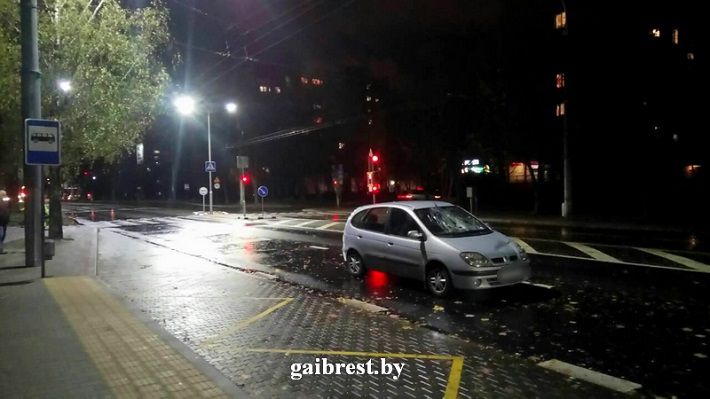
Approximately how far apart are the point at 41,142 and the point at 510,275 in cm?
921

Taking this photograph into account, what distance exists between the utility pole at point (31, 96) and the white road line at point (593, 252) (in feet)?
40.3

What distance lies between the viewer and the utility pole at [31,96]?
11.6m

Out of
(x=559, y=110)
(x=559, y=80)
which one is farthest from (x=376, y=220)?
(x=559, y=110)

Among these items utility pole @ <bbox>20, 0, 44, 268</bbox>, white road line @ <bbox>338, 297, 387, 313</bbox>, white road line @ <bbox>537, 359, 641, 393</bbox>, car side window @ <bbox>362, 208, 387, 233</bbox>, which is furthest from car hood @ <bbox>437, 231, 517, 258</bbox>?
utility pole @ <bbox>20, 0, 44, 268</bbox>

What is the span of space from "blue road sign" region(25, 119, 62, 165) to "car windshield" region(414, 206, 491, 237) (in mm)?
7309

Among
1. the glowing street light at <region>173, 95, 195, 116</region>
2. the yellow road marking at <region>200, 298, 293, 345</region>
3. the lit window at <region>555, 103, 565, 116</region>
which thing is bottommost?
the yellow road marking at <region>200, 298, 293, 345</region>

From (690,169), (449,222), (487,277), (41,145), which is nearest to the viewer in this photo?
(487,277)

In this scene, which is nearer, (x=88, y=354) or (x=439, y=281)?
(x=88, y=354)

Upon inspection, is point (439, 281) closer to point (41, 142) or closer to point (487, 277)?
point (487, 277)

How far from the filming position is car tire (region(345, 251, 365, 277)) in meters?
10.9

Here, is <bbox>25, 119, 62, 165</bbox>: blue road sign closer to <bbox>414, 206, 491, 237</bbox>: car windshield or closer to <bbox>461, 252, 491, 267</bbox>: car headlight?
<bbox>414, 206, 491, 237</bbox>: car windshield

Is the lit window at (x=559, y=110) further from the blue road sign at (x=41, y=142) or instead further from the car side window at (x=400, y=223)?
the blue road sign at (x=41, y=142)

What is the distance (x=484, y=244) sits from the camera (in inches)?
338

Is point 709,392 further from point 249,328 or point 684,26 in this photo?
point 684,26
